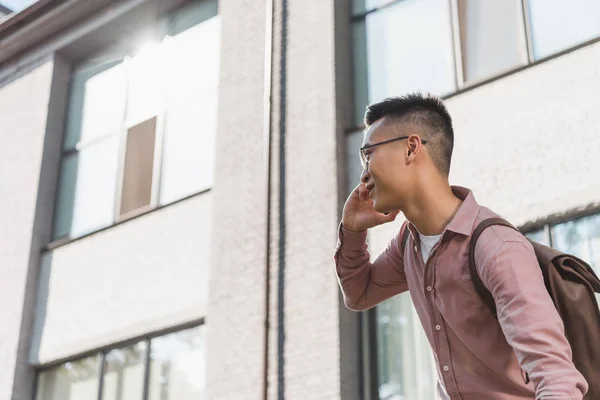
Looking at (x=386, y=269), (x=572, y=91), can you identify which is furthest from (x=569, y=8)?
(x=386, y=269)

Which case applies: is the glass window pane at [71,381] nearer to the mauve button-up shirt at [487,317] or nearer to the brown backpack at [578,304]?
the mauve button-up shirt at [487,317]

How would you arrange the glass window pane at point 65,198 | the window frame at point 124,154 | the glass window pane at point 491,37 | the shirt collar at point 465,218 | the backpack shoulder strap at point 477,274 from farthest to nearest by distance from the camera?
the glass window pane at point 65,198 < the window frame at point 124,154 < the glass window pane at point 491,37 < the shirt collar at point 465,218 < the backpack shoulder strap at point 477,274

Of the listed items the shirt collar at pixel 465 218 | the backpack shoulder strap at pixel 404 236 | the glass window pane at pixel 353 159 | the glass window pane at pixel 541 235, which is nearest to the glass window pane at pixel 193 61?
the glass window pane at pixel 353 159

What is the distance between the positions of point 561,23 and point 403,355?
140 inches

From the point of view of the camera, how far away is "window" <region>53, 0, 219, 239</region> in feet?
41.0

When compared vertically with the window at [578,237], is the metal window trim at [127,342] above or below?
above

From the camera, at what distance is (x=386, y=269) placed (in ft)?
10.6

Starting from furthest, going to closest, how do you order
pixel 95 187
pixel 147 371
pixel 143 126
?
pixel 95 187 < pixel 143 126 < pixel 147 371

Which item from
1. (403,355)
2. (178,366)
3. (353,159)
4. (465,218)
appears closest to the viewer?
(465,218)

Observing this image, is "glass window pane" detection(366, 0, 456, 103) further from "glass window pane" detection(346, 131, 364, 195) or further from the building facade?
"glass window pane" detection(346, 131, 364, 195)

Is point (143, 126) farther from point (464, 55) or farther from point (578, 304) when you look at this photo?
point (578, 304)

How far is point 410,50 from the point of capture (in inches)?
416

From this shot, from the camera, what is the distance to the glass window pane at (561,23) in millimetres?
8961

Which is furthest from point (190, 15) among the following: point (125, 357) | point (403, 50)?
point (125, 357)
